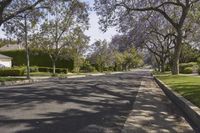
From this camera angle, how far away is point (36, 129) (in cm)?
916

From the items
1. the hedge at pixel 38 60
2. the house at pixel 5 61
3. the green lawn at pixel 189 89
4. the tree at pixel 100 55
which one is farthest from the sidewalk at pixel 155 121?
the tree at pixel 100 55

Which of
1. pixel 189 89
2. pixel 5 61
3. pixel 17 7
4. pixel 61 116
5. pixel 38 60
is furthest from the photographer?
pixel 38 60

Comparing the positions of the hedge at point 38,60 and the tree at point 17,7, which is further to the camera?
the hedge at point 38,60

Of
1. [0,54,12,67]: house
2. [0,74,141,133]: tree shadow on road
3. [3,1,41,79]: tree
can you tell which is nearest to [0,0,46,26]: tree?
[3,1,41,79]: tree

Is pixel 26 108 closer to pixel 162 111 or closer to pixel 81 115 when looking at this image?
pixel 81 115

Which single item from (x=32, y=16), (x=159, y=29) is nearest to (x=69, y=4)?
(x=32, y=16)

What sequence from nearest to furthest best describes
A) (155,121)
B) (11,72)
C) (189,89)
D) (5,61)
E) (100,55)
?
(155,121), (189,89), (11,72), (5,61), (100,55)

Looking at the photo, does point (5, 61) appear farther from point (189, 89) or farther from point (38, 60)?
point (189, 89)

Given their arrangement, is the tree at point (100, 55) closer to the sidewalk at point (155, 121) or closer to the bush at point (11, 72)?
the bush at point (11, 72)

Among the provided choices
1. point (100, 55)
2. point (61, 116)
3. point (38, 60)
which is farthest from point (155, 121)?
point (100, 55)

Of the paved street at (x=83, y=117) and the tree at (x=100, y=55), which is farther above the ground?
the tree at (x=100, y=55)

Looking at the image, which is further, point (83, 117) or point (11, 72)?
point (11, 72)

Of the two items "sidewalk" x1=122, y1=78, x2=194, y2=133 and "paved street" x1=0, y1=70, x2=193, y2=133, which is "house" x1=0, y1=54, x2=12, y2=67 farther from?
"sidewalk" x1=122, y1=78, x2=194, y2=133

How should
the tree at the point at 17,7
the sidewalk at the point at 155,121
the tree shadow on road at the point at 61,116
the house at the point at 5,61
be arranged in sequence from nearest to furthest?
the tree shadow on road at the point at 61,116, the sidewalk at the point at 155,121, the tree at the point at 17,7, the house at the point at 5,61
